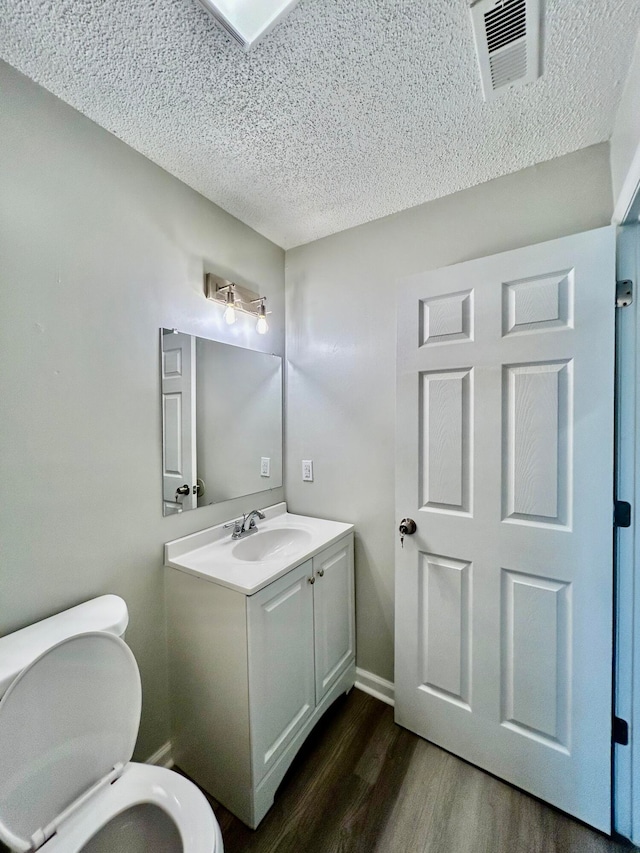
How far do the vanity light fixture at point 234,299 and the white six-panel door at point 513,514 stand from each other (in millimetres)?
763

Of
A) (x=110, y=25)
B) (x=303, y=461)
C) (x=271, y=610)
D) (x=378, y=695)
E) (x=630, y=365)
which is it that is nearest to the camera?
(x=110, y=25)

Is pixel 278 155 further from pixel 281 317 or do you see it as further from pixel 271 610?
pixel 271 610

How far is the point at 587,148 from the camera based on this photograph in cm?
131

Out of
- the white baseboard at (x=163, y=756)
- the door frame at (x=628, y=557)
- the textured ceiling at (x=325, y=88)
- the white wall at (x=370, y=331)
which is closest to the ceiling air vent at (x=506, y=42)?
the textured ceiling at (x=325, y=88)

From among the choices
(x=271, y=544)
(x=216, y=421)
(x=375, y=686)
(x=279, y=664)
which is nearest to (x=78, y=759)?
(x=279, y=664)

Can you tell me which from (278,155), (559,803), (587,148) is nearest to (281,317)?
(278,155)

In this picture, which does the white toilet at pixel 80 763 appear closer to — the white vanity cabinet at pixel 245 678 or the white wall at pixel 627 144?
the white vanity cabinet at pixel 245 678

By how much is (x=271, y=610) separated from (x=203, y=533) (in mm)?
514

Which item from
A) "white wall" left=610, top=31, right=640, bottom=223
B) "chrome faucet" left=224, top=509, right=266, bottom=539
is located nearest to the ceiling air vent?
"white wall" left=610, top=31, right=640, bottom=223

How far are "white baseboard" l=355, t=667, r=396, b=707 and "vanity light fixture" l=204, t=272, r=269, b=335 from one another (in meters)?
1.95

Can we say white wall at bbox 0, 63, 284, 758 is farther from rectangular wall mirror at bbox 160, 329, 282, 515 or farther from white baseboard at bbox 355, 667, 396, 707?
white baseboard at bbox 355, 667, 396, 707

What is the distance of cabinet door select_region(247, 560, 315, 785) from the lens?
1.17 meters

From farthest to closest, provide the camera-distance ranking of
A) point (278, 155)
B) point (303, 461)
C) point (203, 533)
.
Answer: point (303, 461) → point (203, 533) → point (278, 155)

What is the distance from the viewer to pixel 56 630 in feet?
3.29
